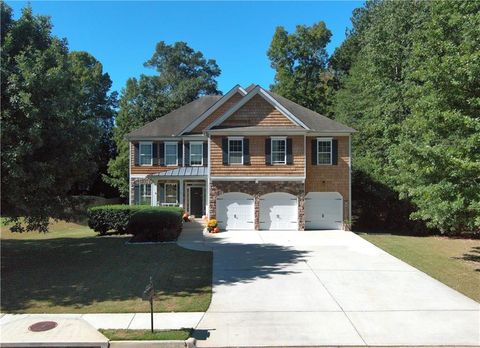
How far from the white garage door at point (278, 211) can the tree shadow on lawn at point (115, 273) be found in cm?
531

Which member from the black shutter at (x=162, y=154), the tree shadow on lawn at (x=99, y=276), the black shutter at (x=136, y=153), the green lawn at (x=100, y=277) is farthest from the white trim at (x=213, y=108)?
the tree shadow on lawn at (x=99, y=276)

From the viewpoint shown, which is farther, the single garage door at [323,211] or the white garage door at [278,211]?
the single garage door at [323,211]

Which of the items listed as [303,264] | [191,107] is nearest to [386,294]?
[303,264]

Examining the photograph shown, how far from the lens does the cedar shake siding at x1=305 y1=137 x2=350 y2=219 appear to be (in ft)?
82.1

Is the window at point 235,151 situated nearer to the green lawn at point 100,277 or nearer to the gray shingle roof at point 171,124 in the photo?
the gray shingle roof at point 171,124

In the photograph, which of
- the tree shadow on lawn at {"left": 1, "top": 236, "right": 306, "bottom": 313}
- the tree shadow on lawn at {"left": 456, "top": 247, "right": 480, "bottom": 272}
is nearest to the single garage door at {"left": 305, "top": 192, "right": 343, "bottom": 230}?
the tree shadow on lawn at {"left": 1, "top": 236, "right": 306, "bottom": 313}

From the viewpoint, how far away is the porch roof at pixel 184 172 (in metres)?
26.0

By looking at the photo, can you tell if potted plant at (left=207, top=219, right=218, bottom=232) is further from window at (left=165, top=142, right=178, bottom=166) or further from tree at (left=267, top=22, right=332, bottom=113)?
tree at (left=267, top=22, right=332, bottom=113)

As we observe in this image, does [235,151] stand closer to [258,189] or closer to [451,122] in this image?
[258,189]

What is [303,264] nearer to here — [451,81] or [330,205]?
[451,81]

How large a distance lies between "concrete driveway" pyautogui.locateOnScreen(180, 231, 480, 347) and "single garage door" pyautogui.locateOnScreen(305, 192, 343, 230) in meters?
7.55

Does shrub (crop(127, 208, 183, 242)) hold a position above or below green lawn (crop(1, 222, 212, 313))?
above

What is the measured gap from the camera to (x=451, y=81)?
1381cm

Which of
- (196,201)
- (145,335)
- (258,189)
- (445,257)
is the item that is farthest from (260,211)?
(145,335)
